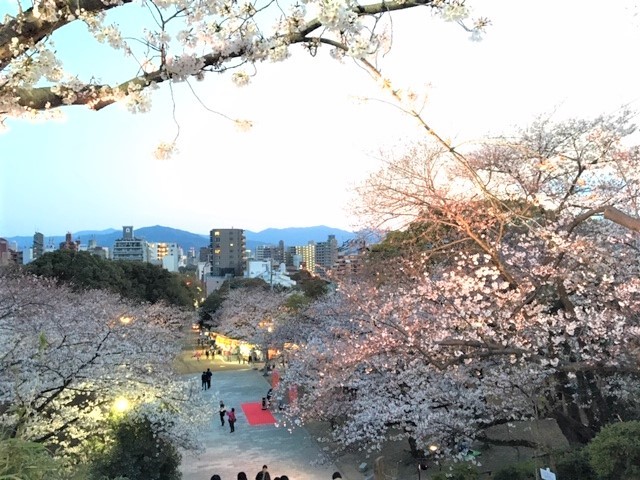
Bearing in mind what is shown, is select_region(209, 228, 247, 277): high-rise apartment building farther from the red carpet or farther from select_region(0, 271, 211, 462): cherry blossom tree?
select_region(0, 271, 211, 462): cherry blossom tree

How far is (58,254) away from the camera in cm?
3172

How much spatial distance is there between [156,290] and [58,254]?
7.87 m

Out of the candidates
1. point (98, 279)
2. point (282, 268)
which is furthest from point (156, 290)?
point (282, 268)

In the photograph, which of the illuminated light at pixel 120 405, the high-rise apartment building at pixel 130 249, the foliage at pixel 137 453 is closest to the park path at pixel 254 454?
the foliage at pixel 137 453

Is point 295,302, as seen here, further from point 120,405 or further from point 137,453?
point 137,453

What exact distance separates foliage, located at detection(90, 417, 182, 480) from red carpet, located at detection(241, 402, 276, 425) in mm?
8084

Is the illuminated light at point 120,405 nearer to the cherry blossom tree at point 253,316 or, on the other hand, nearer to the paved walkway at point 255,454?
the paved walkway at point 255,454

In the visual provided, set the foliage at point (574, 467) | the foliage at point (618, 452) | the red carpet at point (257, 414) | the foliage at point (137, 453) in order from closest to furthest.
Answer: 1. the foliage at point (618, 452)
2. the foliage at point (574, 467)
3. the foliage at point (137, 453)
4. the red carpet at point (257, 414)

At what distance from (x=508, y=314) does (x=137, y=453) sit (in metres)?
7.43

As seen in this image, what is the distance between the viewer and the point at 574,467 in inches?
313

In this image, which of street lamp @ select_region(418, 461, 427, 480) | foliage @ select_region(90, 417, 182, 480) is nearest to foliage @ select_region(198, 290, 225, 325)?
street lamp @ select_region(418, 461, 427, 480)

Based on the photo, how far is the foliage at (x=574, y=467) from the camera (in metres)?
7.85

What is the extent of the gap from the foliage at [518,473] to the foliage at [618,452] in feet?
7.37

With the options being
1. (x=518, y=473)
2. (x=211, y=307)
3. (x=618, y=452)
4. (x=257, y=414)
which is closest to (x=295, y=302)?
(x=257, y=414)
